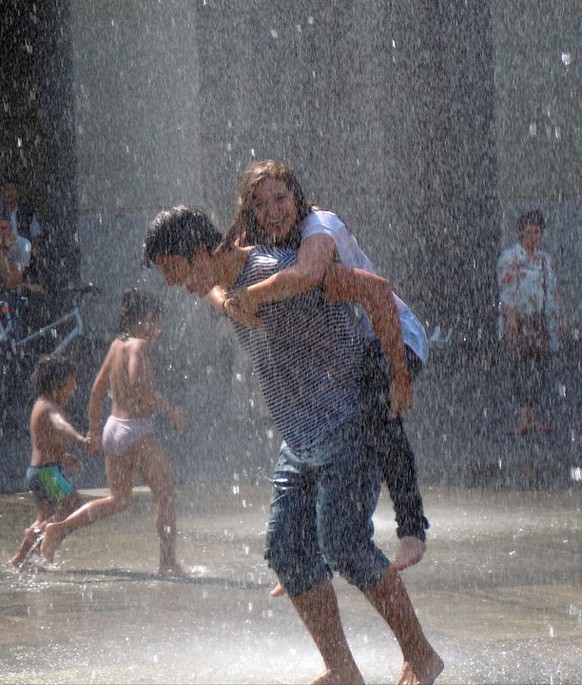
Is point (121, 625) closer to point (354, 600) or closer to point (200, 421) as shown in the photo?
point (354, 600)

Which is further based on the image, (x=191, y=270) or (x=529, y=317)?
(x=529, y=317)

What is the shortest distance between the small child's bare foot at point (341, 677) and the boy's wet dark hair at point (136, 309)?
303 centimetres

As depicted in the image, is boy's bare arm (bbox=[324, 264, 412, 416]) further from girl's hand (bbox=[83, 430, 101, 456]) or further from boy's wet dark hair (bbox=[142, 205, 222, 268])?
girl's hand (bbox=[83, 430, 101, 456])

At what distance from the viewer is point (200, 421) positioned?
42.5 feet

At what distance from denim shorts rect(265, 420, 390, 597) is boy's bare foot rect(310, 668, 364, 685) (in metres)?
0.26

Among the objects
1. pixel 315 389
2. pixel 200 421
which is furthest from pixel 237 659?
pixel 200 421

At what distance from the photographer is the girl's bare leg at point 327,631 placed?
14.9 feet

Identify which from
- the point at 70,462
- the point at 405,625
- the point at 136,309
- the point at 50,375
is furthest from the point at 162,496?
the point at 405,625

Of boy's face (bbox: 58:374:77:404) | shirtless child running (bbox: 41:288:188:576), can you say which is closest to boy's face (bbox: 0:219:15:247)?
boy's face (bbox: 58:374:77:404)

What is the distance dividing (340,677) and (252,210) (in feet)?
4.61

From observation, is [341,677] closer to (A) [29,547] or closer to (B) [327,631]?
(B) [327,631]

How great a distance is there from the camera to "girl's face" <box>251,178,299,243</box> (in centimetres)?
452

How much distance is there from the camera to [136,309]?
287 inches

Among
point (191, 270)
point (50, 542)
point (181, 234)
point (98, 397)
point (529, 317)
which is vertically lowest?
point (50, 542)
